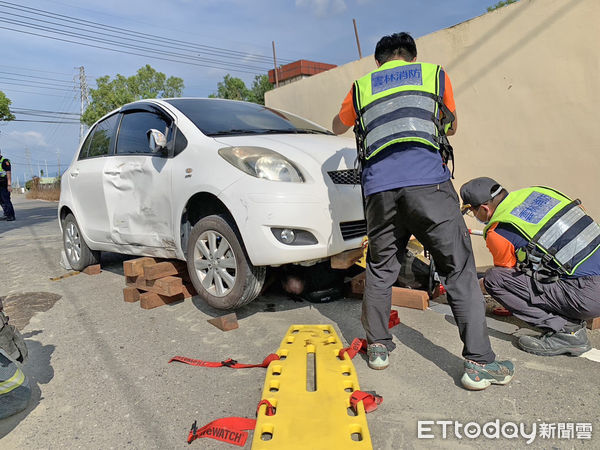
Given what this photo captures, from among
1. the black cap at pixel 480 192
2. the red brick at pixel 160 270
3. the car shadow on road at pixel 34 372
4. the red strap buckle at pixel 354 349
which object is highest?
the black cap at pixel 480 192

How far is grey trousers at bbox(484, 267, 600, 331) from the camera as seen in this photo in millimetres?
2557

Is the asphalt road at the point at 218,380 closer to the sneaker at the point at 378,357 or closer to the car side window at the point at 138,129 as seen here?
the sneaker at the point at 378,357

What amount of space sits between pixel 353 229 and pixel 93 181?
281 cm

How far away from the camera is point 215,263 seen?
3166mm

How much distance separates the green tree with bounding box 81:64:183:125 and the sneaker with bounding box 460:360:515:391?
34551 millimetres

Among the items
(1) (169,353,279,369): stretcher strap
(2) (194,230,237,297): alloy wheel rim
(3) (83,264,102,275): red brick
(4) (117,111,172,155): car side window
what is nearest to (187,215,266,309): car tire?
(2) (194,230,237,297): alloy wheel rim

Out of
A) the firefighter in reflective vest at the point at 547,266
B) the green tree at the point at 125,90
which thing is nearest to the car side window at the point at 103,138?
the firefighter in reflective vest at the point at 547,266

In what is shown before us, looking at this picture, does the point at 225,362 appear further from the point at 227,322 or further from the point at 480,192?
the point at 480,192

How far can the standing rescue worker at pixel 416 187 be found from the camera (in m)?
2.25

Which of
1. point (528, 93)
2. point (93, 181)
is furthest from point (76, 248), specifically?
point (528, 93)

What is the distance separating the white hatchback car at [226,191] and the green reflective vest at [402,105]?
711mm

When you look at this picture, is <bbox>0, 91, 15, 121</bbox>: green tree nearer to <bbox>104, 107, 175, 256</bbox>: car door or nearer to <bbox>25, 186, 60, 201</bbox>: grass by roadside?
<bbox>25, 186, 60, 201</bbox>: grass by roadside

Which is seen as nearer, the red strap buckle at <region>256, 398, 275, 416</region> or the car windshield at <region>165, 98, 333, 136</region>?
the red strap buckle at <region>256, 398, 275, 416</region>

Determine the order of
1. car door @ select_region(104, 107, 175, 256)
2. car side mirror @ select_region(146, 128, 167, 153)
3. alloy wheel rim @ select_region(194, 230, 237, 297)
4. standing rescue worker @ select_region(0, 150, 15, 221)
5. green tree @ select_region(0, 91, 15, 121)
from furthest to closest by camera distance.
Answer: green tree @ select_region(0, 91, 15, 121) < standing rescue worker @ select_region(0, 150, 15, 221) < car door @ select_region(104, 107, 175, 256) < car side mirror @ select_region(146, 128, 167, 153) < alloy wheel rim @ select_region(194, 230, 237, 297)
